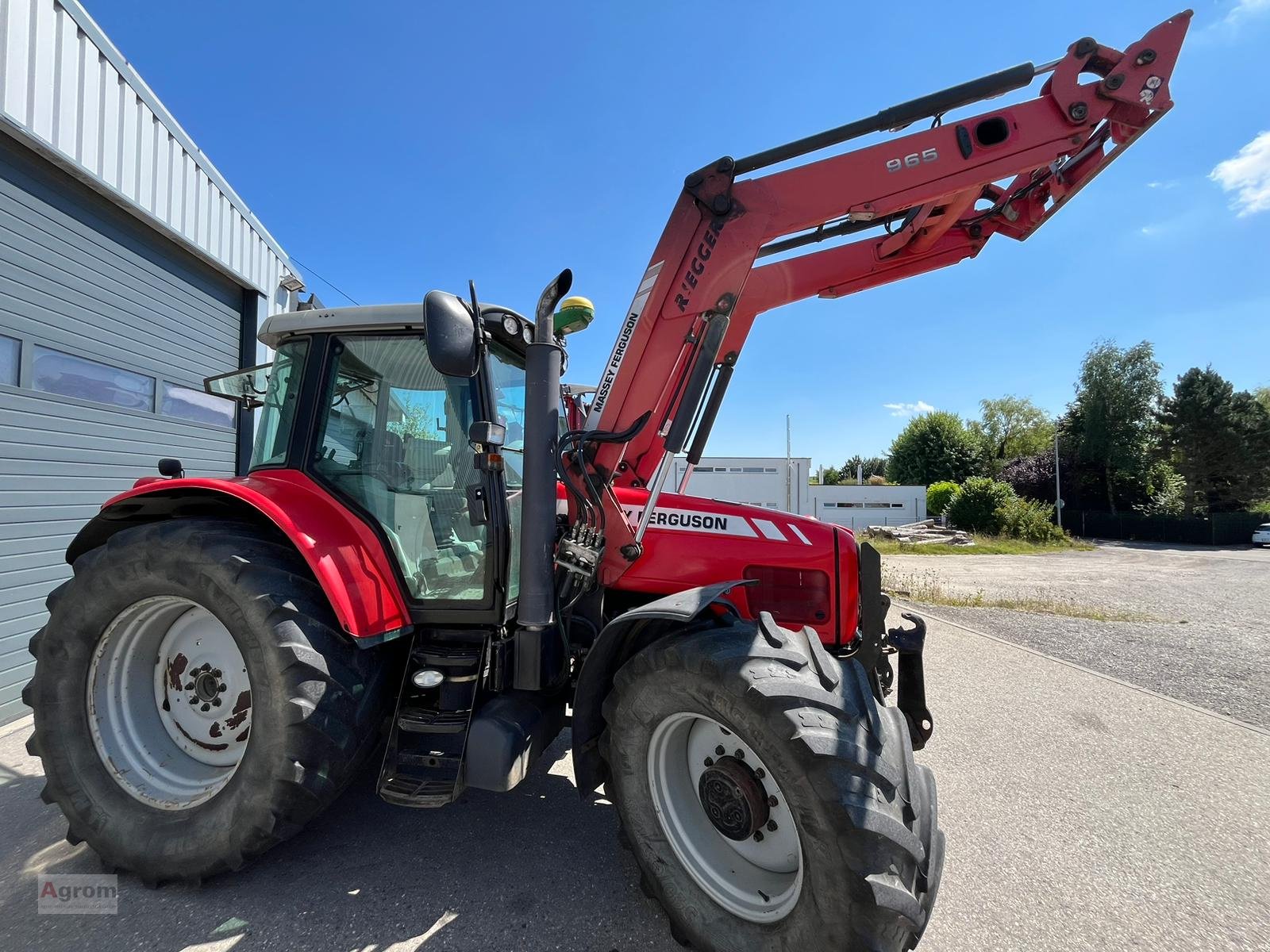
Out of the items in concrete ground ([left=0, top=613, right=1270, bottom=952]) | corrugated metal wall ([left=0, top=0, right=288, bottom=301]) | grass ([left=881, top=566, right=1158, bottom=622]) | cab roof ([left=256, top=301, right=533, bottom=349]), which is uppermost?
corrugated metal wall ([left=0, top=0, right=288, bottom=301])

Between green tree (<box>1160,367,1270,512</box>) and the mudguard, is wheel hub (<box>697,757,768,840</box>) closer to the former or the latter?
the mudguard

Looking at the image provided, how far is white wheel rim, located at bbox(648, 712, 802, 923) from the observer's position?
1.80 metres

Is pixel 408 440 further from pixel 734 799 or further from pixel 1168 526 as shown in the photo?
pixel 1168 526

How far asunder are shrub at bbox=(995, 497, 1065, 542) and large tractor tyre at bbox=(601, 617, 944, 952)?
2698cm

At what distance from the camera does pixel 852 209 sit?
2.31m

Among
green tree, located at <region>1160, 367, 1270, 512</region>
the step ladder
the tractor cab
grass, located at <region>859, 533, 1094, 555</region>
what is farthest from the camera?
green tree, located at <region>1160, 367, 1270, 512</region>

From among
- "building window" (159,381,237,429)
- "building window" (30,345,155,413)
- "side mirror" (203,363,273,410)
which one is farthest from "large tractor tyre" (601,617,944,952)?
"building window" (159,381,237,429)

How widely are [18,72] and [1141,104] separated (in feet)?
20.3

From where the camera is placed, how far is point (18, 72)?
11.9 feet

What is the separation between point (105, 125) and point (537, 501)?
509 cm

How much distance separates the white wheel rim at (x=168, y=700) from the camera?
7.48ft

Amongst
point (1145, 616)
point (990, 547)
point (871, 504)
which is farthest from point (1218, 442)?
point (1145, 616)

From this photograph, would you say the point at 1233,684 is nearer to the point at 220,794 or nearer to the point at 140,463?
the point at 220,794

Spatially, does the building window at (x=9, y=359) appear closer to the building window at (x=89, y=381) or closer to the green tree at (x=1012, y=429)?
the building window at (x=89, y=381)
